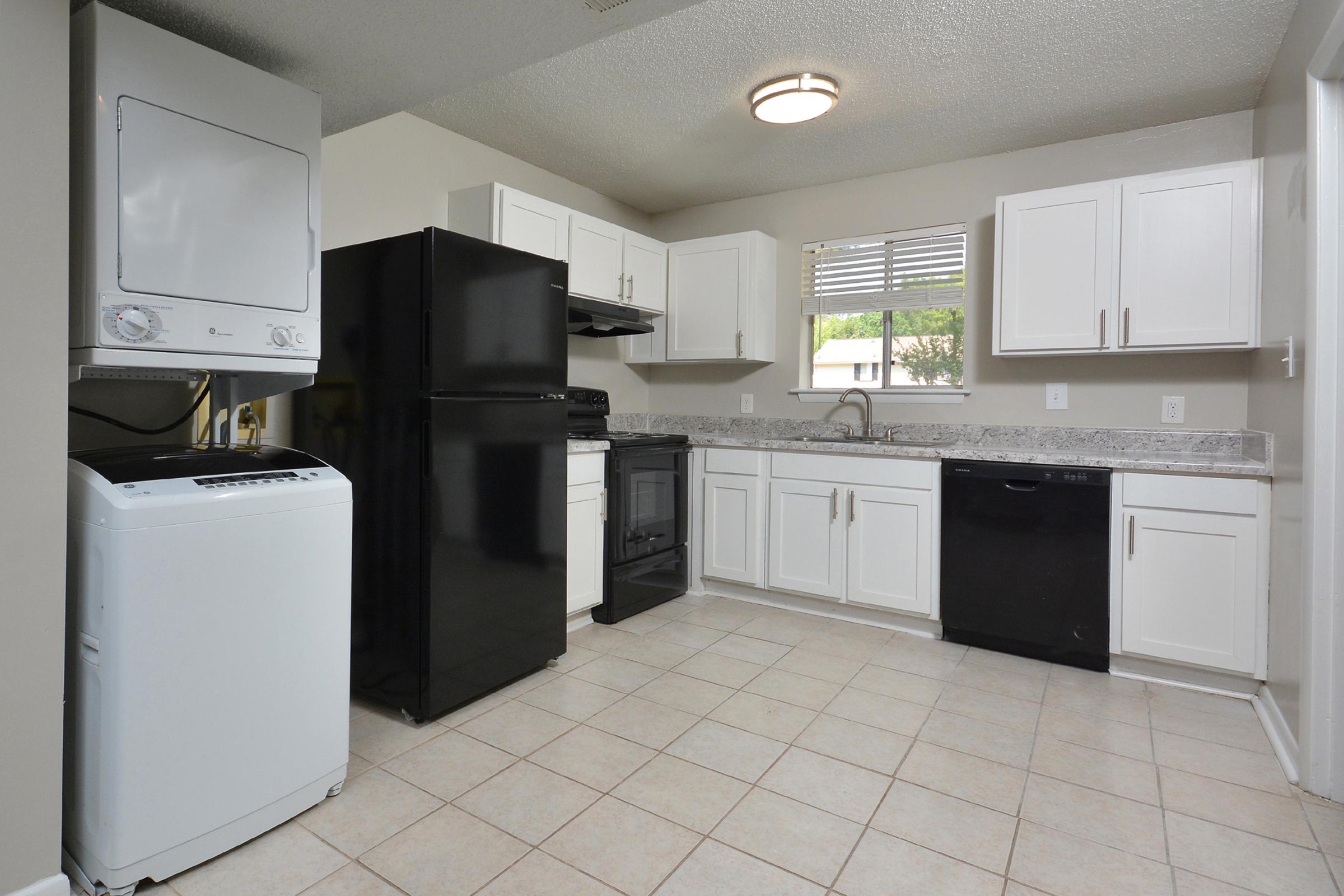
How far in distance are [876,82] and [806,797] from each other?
2609 mm

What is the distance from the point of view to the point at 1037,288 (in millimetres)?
3127

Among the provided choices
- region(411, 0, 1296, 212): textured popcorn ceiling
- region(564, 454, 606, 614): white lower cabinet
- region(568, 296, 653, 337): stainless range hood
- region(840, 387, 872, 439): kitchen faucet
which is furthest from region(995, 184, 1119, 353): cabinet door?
region(564, 454, 606, 614): white lower cabinet

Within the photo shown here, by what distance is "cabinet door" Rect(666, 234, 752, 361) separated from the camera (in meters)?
4.02

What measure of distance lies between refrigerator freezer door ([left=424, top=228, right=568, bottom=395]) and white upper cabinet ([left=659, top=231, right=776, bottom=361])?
1.52 metres

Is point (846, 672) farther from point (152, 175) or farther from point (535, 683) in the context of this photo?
point (152, 175)

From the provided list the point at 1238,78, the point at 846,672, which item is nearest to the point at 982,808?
the point at 846,672

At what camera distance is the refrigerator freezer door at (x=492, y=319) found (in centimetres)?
221

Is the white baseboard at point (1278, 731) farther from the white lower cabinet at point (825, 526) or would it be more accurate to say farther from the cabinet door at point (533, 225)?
the cabinet door at point (533, 225)

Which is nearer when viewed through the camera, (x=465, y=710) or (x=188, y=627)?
(x=188, y=627)

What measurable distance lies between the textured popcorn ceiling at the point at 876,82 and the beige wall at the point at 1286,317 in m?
0.24

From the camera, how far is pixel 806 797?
Result: 1.88 meters

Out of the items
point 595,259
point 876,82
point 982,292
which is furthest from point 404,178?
point 982,292

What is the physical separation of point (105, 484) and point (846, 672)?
246 cm

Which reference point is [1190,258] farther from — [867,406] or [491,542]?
[491,542]
